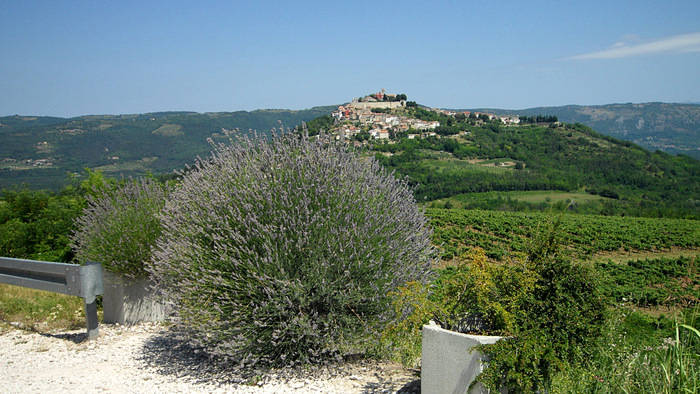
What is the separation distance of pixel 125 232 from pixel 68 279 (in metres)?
0.90

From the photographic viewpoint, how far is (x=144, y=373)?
13.3 feet

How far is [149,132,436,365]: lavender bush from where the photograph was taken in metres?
3.70

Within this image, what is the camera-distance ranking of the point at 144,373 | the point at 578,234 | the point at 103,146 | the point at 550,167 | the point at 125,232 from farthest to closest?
the point at 103,146 < the point at 550,167 < the point at 578,234 < the point at 125,232 < the point at 144,373

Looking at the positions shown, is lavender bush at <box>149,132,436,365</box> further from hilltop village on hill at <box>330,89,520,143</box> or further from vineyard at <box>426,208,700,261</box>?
hilltop village on hill at <box>330,89,520,143</box>

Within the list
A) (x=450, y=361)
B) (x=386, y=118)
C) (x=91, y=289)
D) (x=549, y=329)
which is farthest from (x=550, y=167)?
(x=450, y=361)

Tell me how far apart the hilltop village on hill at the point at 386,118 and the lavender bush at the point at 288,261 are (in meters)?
62.7

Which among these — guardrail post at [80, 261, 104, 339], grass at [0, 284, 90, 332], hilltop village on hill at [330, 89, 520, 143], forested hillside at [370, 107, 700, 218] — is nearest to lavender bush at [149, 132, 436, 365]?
guardrail post at [80, 261, 104, 339]

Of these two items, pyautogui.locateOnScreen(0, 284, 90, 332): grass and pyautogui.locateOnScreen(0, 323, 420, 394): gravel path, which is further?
pyautogui.locateOnScreen(0, 284, 90, 332): grass

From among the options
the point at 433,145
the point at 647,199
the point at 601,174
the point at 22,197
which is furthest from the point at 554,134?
the point at 22,197

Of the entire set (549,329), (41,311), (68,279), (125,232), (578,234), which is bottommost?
(578,234)

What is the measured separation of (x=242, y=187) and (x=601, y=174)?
7969 cm

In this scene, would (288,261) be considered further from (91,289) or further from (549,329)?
(91,289)

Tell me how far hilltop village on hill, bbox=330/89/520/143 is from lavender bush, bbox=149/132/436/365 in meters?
62.7

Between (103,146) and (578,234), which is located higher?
(103,146)
